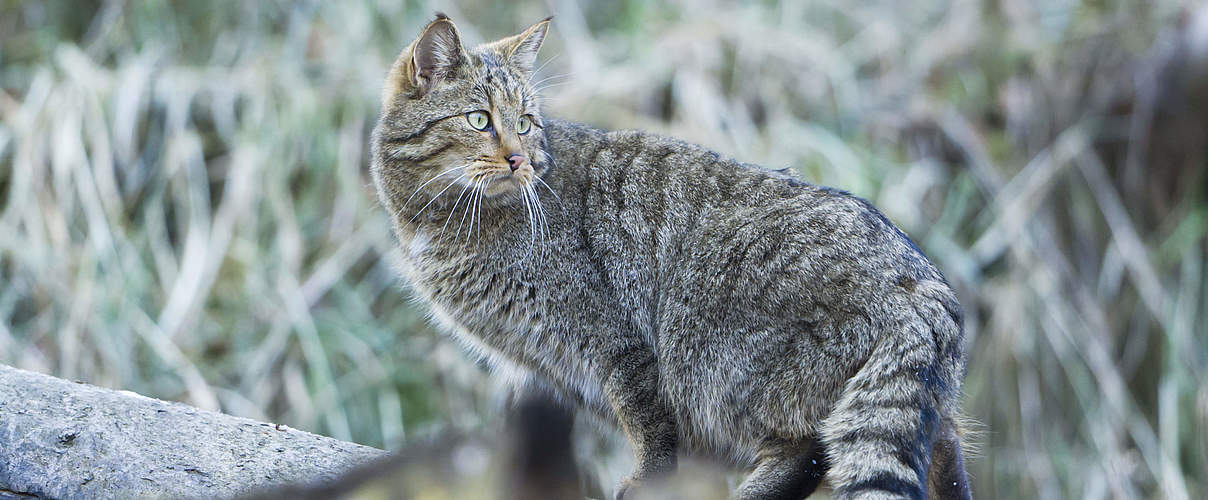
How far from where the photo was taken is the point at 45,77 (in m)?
4.68

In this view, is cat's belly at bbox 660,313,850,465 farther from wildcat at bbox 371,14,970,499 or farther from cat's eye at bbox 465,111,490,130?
cat's eye at bbox 465,111,490,130

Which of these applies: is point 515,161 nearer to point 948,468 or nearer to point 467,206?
point 467,206

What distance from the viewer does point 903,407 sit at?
201 centimetres

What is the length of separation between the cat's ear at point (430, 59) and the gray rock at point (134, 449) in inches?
36.0

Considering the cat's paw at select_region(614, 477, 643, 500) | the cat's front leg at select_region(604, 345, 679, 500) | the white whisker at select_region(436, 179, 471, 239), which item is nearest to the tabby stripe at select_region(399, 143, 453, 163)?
the white whisker at select_region(436, 179, 471, 239)

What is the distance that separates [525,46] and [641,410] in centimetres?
107

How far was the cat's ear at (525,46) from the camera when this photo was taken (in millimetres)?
2848

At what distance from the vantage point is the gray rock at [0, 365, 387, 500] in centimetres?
205

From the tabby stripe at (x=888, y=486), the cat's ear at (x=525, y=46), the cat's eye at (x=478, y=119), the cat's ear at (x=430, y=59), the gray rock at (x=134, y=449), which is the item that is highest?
the cat's ear at (x=525, y=46)

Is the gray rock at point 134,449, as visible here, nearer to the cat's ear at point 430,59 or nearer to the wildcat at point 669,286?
the wildcat at point 669,286

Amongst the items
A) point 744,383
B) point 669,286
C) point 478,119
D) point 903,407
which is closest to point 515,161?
point 478,119

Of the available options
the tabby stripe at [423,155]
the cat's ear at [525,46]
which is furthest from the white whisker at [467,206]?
the cat's ear at [525,46]

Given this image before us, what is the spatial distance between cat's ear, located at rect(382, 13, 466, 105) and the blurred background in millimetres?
1613

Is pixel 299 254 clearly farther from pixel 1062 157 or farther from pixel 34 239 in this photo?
pixel 1062 157
